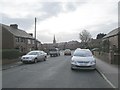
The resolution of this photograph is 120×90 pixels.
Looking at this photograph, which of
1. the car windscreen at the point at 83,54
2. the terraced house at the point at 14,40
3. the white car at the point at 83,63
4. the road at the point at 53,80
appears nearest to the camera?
the road at the point at 53,80

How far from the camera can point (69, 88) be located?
31.0ft

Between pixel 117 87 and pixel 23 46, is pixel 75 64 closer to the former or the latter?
pixel 117 87

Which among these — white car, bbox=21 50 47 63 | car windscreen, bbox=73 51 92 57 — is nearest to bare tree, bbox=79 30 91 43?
white car, bbox=21 50 47 63

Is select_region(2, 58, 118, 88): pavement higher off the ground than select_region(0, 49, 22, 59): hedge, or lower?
lower

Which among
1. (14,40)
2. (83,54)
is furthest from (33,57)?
(14,40)

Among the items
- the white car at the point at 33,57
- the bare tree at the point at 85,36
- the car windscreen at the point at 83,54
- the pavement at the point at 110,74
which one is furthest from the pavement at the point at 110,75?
the bare tree at the point at 85,36

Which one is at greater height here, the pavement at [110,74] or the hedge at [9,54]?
the hedge at [9,54]

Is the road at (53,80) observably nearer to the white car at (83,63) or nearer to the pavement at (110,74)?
the pavement at (110,74)

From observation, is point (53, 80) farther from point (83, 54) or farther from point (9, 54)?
point (9, 54)

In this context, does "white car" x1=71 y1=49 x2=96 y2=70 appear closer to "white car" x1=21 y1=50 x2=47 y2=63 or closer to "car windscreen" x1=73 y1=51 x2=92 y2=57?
"car windscreen" x1=73 y1=51 x2=92 y2=57

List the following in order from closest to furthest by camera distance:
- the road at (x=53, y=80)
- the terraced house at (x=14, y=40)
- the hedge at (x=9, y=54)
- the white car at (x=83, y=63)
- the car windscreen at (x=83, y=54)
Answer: the road at (x=53, y=80) → the white car at (x=83, y=63) → the car windscreen at (x=83, y=54) → the hedge at (x=9, y=54) → the terraced house at (x=14, y=40)

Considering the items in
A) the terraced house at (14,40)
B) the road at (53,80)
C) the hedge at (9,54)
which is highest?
the terraced house at (14,40)

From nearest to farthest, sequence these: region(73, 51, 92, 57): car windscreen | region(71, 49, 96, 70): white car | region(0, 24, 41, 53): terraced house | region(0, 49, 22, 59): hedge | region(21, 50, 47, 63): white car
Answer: region(71, 49, 96, 70): white car, region(73, 51, 92, 57): car windscreen, region(0, 49, 22, 59): hedge, region(21, 50, 47, 63): white car, region(0, 24, 41, 53): terraced house

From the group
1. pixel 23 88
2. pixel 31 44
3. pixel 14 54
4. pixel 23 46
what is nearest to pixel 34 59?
pixel 14 54
